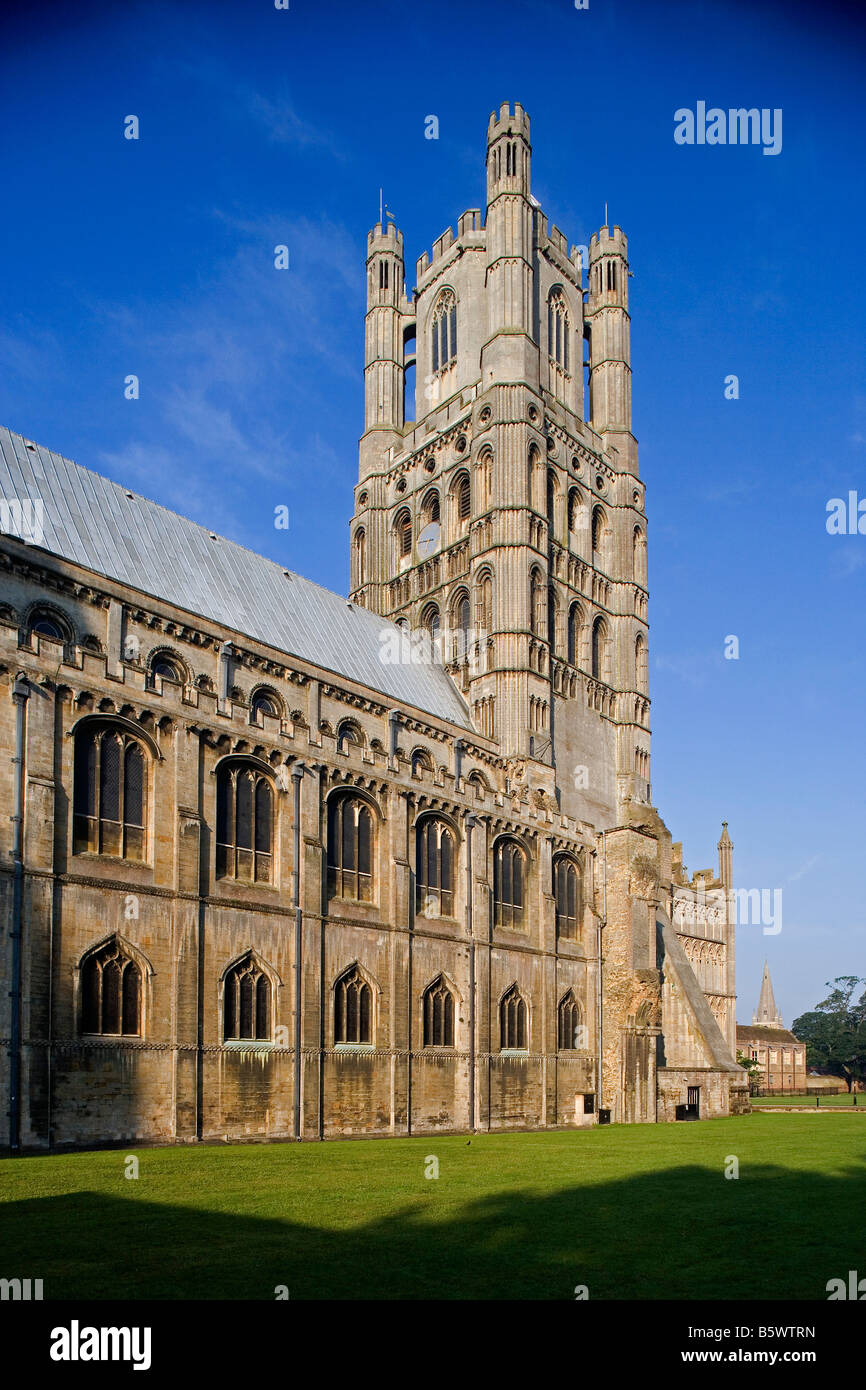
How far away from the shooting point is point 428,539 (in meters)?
68.4

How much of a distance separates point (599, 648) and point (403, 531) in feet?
47.2

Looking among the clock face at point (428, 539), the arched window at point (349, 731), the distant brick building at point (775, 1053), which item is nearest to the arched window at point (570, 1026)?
the arched window at point (349, 731)

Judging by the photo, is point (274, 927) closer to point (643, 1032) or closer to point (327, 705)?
point (327, 705)

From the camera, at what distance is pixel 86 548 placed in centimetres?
3809

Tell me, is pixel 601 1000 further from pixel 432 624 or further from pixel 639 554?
pixel 639 554

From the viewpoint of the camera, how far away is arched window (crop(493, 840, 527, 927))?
139 ft

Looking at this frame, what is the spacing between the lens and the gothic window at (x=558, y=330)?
235 feet

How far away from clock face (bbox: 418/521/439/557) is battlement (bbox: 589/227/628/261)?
2446cm

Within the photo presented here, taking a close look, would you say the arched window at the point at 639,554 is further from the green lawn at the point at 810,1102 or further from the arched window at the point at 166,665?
the arched window at the point at 166,665

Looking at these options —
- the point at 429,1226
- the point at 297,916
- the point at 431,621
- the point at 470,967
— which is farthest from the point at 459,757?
the point at 429,1226

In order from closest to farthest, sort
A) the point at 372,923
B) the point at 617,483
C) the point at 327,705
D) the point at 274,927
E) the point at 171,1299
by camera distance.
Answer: the point at 171,1299, the point at 274,927, the point at 372,923, the point at 327,705, the point at 617,483

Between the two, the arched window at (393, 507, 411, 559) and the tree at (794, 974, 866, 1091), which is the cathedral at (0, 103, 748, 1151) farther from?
the tree at (794, 974, 866, 1091)

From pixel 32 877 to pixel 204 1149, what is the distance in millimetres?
7389

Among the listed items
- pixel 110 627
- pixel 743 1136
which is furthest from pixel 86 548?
pixel 743 1136
